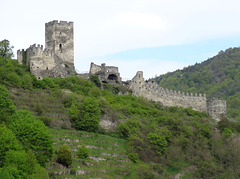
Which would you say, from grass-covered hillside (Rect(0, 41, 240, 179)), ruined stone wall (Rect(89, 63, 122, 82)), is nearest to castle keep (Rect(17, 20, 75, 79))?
grass-covered hillside (Rect(0, 41, 240, 179))

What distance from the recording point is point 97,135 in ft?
168

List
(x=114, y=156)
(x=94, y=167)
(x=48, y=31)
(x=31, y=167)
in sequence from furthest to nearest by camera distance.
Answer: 1. (x=48, y=31)
2. (x=114, y=156)
3. (x=94, y=167)
4. (x=31, y=167)

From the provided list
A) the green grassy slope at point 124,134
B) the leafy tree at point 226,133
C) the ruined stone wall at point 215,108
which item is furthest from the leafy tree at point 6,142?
the ruined stone wall at point 215,108

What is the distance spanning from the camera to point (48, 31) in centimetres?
6481

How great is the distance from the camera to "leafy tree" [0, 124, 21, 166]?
123 feet

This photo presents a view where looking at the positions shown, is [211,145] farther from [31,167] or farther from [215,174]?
[31,167]

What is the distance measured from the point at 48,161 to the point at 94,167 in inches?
166

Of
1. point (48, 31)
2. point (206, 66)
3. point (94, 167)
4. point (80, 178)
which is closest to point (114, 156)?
point (94, 167)

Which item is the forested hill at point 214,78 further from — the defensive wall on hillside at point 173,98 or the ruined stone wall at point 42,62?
the ruined stone wall at point 42,62

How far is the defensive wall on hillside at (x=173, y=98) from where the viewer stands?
217 feet

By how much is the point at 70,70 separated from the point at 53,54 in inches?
122

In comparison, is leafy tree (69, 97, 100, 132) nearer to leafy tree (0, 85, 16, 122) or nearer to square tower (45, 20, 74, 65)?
leafy tree (0, 85, 16, 122)

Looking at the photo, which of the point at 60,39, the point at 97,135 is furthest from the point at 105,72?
the point at 97,135

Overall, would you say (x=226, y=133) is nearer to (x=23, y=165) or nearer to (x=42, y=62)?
(x=42, y=62)
